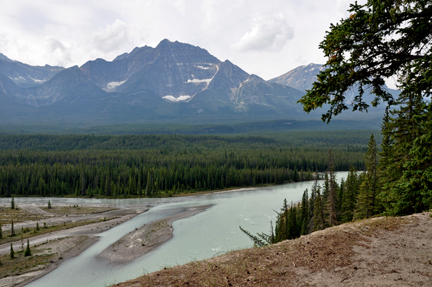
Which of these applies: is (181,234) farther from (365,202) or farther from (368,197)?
(368,197)

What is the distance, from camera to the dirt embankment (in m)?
43.4

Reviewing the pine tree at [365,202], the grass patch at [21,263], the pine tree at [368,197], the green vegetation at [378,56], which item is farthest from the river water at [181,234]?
the pine tree at [368,197]

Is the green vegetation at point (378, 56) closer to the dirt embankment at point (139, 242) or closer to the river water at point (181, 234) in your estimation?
the river water at point (181, 234)

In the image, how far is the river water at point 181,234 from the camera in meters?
36.7

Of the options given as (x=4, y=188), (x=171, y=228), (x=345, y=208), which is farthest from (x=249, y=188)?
(x=4, y=188)

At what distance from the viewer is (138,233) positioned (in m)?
53.7

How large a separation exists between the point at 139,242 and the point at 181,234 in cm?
771

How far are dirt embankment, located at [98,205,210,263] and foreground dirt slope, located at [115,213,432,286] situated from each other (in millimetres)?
34709

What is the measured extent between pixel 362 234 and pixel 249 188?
9810cm

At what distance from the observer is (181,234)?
5259cm

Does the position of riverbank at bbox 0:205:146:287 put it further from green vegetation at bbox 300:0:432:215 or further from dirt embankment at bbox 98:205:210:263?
green vegetation at bbox 300:0:432:215

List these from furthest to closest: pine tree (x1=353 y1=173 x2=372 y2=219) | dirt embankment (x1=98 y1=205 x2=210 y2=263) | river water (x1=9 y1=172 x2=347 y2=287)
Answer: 1. dirt embankment (x1=98 y1=205 x2=210 y2=263)
2. river water (x1=9 y1=172 x2=347 y2=287)
3. pine tree (x1=353 y1=173 x2=372 y2=219)

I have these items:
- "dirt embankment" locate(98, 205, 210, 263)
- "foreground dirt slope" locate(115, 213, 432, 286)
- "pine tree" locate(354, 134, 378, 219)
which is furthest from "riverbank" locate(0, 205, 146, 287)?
"pine tree" locate(354, 134, 378, 219)

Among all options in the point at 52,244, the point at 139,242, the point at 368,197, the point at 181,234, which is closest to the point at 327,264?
the point at 368,197
